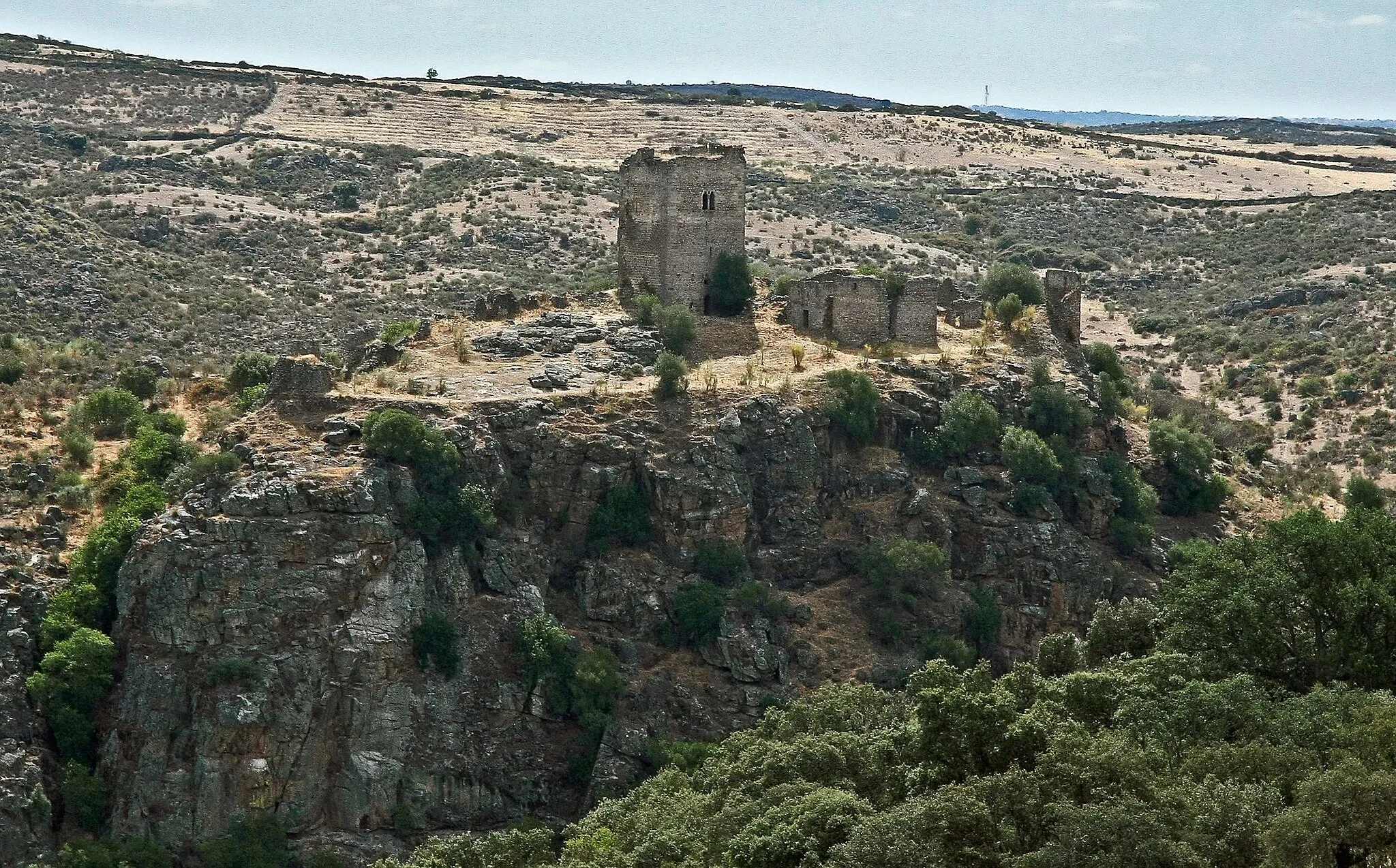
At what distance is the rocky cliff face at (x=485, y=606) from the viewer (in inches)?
2281

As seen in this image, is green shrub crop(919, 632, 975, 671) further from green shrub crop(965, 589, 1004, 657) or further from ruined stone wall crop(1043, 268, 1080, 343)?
ruined stone wall crop(1043, 268, 1080, 343)

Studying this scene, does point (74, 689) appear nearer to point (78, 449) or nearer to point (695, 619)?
point (78, 449)

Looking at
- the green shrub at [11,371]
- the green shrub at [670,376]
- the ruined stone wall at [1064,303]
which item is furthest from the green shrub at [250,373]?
the ruined stone wall at [1064,303]

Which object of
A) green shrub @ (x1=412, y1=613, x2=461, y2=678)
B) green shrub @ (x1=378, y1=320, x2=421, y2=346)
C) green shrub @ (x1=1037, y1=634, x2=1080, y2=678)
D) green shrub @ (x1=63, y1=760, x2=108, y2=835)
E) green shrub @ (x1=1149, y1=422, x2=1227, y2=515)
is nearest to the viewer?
green shrub @ (x1=1037, y1=634, x2=1080, y2=678)

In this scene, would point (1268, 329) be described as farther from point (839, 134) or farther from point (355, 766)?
point (355, 766)

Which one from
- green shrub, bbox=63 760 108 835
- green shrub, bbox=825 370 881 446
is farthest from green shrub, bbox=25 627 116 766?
green shrub, bbox=825 370 881 446

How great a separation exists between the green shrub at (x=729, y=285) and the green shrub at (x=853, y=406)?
19.6 feet

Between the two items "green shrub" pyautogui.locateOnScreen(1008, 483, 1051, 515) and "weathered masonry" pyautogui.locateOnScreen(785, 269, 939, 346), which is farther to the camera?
"weathered masonry" pyautogui.locateOnScreen(785, 269, 939, 346)

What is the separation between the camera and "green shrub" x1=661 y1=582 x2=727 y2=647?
205ft

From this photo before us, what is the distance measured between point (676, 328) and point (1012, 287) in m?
13.4

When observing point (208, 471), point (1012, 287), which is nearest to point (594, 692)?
point (208, 471)

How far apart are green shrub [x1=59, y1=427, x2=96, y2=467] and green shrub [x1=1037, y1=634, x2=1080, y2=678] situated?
26.3 metres

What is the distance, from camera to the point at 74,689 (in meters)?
58.0

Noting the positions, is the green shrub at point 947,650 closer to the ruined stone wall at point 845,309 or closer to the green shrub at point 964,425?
the green shrub at point 964,425
